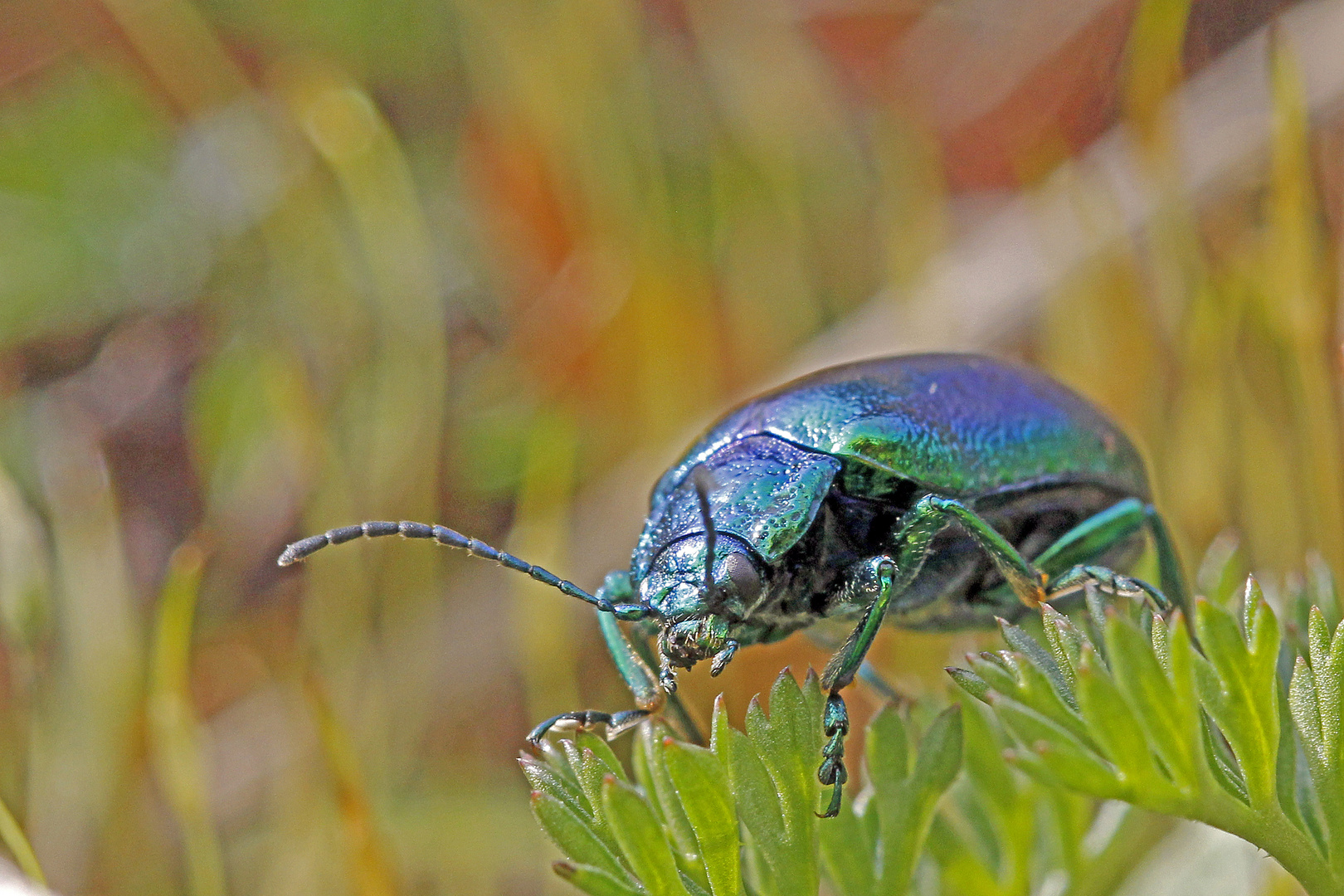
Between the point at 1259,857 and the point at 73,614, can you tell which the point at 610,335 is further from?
the point at 1259,857

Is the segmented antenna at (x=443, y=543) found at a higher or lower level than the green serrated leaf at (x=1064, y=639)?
higher

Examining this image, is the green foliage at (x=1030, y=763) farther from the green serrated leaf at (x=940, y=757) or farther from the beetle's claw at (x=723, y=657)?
the beetle's claw at (x=723, y=657)

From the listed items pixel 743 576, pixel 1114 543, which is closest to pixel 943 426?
pixel 1114 543

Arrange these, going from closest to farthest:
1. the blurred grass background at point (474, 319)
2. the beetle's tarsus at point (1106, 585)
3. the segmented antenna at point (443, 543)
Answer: the beetle's tarsus at point (1106, 585)
the segmented antenna at point (443, 543)
the blurred grass background at point (474, 319)

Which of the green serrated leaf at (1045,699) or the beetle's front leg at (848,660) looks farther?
the beetle's front leg at (848,660)

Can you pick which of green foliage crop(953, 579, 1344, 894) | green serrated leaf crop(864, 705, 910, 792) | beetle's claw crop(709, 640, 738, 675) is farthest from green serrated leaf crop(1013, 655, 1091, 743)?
beetle's claw crop(709, 640, 738, 675)

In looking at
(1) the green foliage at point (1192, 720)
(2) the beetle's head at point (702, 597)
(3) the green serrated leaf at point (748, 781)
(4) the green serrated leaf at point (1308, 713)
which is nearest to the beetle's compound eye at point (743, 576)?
(2) the beetle's head at point (702, 597)

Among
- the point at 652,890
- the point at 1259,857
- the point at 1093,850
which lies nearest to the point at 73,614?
the point at 652,890

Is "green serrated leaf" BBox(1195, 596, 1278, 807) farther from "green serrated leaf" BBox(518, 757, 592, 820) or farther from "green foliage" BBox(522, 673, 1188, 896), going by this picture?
"green serrated leaf" BBox(518, 757, 592, 820)
